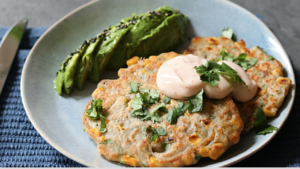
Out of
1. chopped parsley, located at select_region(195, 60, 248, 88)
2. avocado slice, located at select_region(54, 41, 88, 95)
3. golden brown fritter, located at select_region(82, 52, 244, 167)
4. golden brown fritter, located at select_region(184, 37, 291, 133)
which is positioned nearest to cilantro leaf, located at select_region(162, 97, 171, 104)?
golden brown fritter, located at select_region(82, 52, 244, 167)

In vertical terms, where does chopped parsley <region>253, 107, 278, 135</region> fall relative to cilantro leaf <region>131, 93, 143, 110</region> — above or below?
below

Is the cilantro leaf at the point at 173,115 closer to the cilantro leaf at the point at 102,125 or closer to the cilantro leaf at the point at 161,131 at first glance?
the cilantro leaf at the point at 161,131

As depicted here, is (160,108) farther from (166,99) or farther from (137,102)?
(137,102)

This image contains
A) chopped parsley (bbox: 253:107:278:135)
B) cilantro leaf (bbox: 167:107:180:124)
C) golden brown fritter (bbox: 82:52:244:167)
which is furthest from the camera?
chopped parsley (bbox: 253:107:278:135)

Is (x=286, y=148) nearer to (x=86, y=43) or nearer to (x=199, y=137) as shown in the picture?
(x=199, y=137)

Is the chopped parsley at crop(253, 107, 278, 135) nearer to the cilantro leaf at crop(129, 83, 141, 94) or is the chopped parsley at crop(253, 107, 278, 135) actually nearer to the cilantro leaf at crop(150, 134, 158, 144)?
the cilantro leaf at crop(150, 134, 158, 144)

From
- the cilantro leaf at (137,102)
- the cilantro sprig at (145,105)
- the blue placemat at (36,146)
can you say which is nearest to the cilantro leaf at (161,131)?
the cilantro sprig at (145,105)
